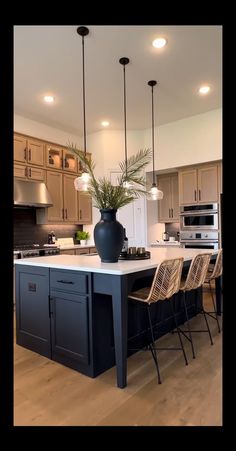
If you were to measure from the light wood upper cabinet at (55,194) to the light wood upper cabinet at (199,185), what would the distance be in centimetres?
234

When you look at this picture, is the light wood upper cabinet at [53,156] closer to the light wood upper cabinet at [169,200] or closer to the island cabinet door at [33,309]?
the light wood upper cabinet at [169,200]

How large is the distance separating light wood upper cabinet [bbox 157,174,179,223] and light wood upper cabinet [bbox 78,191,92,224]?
1585 millimetres

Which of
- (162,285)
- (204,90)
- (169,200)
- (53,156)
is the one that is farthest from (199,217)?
(162,285)

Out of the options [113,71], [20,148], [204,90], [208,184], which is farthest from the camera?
[208,184]

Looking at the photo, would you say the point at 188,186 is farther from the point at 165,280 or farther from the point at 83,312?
the point at 83,312

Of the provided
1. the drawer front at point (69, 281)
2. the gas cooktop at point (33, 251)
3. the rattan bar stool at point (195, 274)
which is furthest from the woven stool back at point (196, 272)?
the gas cooktop at point (33, 251)

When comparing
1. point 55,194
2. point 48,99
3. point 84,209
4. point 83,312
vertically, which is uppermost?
point 48,99

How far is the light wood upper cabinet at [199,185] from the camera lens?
15.9ft

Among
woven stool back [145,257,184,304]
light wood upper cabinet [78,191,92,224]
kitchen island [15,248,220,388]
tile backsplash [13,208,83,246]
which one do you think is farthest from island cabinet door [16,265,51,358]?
light wood upper cabinet [78,191,92,224]

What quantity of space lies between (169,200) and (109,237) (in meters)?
3.83

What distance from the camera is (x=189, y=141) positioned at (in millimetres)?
5070
